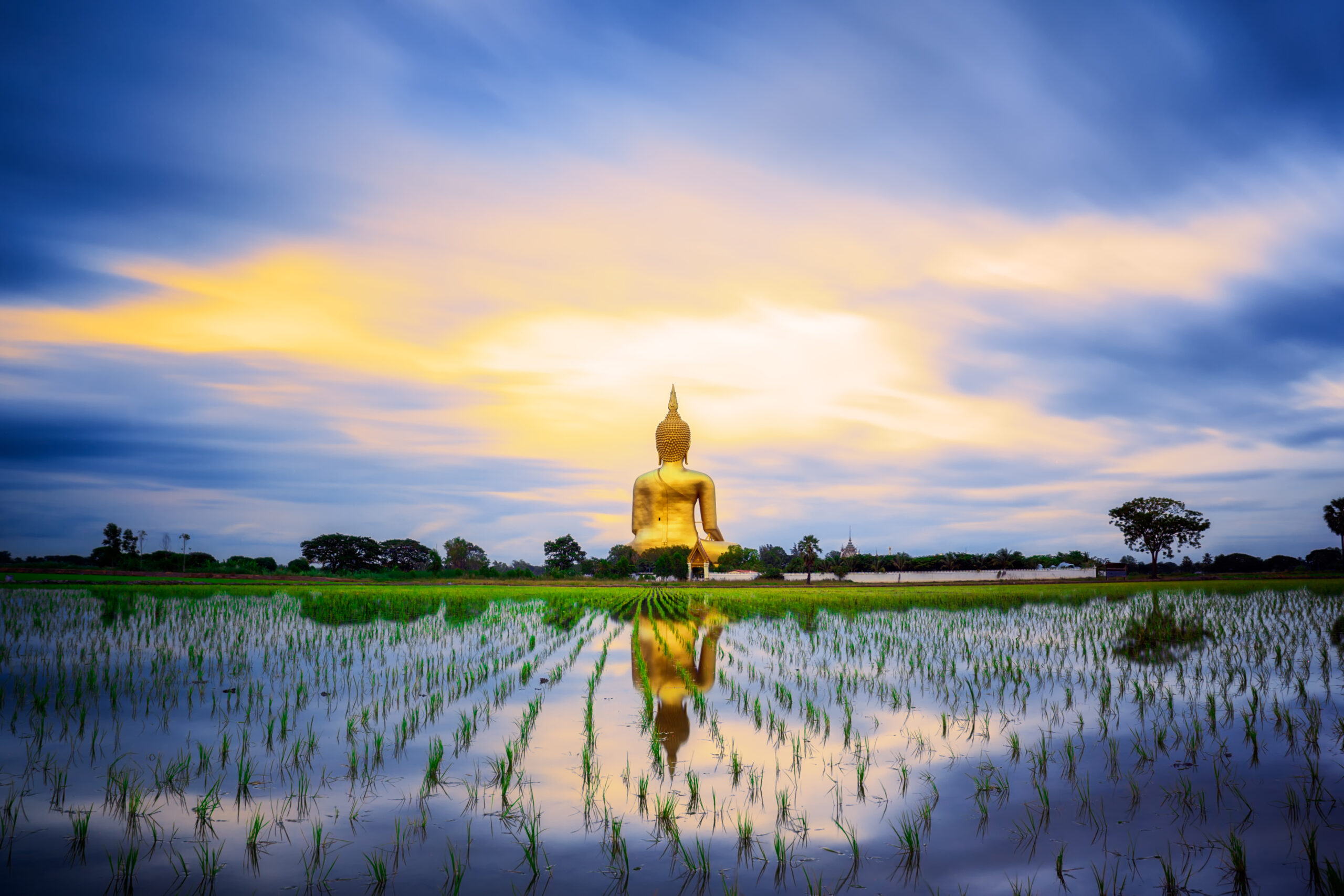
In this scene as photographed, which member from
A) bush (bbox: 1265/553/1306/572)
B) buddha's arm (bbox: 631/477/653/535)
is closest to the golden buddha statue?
buddha's arm (bbox: 631/477/653/535)

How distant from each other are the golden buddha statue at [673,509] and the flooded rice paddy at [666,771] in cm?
5800

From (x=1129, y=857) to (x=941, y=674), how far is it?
667 centimetres

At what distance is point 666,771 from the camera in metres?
5.70

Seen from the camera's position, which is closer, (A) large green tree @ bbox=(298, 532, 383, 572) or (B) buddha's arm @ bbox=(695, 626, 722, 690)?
(B) buddha's arm @ bbox=(695, 626, 722, 690)

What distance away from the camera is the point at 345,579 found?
48.9 m

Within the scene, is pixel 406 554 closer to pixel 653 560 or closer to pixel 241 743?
pixel 653 560

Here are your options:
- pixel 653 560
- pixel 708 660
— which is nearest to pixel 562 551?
pixel 653 560

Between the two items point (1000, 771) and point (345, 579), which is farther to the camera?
point (345, 579)

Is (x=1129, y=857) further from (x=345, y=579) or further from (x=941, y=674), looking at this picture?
(x=345, y=579)

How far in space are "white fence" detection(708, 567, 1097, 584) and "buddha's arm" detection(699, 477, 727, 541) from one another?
39.4 ft

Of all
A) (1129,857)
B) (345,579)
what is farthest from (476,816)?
(345,579)

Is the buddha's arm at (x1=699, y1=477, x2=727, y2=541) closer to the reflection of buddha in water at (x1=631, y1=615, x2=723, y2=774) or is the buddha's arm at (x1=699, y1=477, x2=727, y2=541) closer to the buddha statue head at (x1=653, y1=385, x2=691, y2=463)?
the buddha statue head at (x1=653, y1=385, x2=691, y2=463)

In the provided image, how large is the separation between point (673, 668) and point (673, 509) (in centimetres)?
6019

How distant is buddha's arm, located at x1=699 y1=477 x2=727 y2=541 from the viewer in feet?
235
